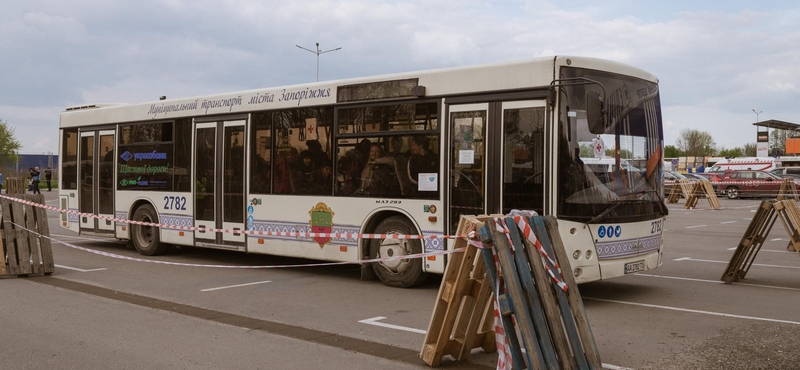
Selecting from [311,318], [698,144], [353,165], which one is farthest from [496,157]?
[698,144]

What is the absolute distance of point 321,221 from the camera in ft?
35.0

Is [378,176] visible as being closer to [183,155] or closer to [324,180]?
[324,180]

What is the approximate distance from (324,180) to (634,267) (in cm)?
462

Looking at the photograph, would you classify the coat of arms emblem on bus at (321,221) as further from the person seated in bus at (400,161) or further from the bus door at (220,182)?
the bus door at (220,182)

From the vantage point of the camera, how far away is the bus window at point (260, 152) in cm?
1151

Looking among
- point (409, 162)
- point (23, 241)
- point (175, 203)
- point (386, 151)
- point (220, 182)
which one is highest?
point (386, 151)

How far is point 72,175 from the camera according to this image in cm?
1538

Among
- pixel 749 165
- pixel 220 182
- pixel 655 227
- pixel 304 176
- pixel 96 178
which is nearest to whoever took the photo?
pixel 655 227

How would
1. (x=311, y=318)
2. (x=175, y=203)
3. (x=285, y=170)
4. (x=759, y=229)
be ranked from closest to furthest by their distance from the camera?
(x=311, y=318) < (x=759, y=229) < (x=285, y=170) < (x=175, y=203)

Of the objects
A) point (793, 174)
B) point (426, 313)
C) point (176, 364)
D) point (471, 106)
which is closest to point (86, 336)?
point (176, 364)

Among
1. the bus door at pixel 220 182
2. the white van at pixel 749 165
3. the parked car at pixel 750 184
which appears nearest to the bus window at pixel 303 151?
the bus door at pixel 220 182

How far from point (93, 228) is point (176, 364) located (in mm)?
10056

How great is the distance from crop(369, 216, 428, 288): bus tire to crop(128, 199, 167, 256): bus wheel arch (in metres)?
5.43

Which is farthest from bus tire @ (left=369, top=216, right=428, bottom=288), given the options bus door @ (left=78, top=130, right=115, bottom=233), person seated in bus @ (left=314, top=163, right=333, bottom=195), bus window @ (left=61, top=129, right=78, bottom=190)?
bus window @ (left=61, top=129, right=78, bottom=190)
